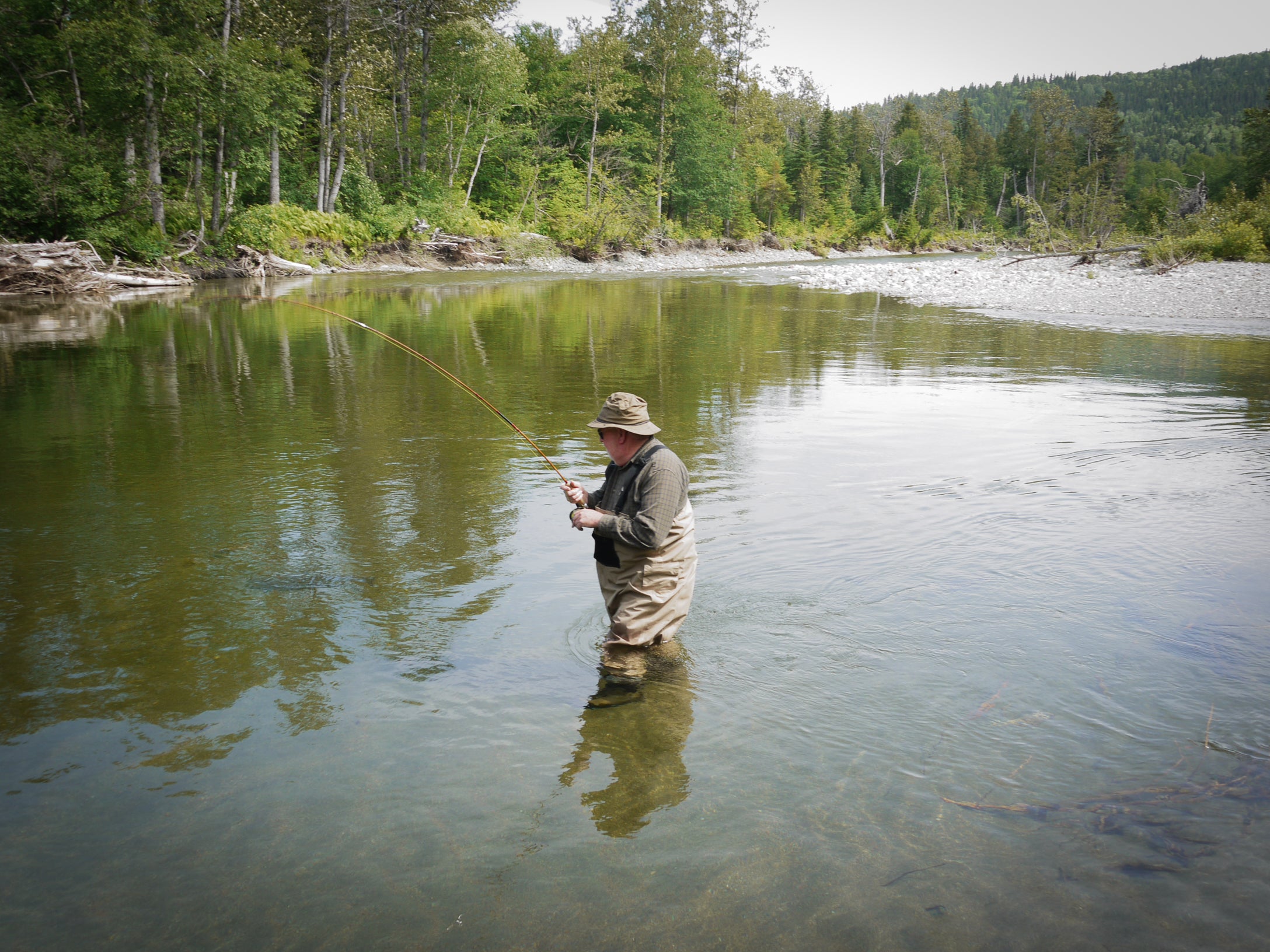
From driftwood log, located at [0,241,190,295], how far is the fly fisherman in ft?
82.1

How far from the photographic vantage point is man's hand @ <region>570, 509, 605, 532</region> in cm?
420

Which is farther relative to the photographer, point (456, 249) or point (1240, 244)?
point (456, 249)

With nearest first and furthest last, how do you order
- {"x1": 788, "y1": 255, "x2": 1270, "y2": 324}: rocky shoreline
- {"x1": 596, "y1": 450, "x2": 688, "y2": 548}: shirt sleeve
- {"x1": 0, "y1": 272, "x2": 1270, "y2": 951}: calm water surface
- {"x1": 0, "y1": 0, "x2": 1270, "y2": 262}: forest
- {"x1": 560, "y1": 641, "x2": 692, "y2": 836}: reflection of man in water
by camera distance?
{"x1": 0, "y1": 272, "x2": 1270, "y2": 951}: calm water surface < {"x1": 560, "y1": 641, "x2": 692, "y2": 836}: reflection of man in water < {"x1": 596, "y1": 450, "x2": 688, "y2": 548}: shirt sleeve < {"x1": 788, "y1": 255, "x2": 1270, "y2": 324}: rocky shoreline < {"x1": 0, "y1": 0, "x2": 1270, "y2": 262}: forest

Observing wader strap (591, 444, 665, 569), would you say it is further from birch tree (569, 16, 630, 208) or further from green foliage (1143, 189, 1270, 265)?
birch tree (569, 16, 630, 208)

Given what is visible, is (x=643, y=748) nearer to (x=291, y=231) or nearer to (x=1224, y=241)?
(x=1224, y=241)

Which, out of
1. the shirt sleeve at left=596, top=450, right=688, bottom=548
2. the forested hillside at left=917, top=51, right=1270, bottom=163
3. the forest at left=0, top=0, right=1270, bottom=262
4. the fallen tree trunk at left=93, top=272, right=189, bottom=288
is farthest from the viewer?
the forested hillside at left=917, top=51, right=1270, bottom=163

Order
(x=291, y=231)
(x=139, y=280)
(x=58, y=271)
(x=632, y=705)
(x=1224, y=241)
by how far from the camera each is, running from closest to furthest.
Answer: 1. (x=632, y=705)
2. (x=58, y=271)
3. (x=1224, y=241)
4. (x=139, y=280)
5. (x=291, y=231)

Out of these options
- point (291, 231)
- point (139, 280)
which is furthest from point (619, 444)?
point (291, 231)

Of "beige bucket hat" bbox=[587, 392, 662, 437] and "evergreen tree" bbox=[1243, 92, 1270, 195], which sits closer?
"beige bucket hat" bbox=[587, 392, 662, 437]

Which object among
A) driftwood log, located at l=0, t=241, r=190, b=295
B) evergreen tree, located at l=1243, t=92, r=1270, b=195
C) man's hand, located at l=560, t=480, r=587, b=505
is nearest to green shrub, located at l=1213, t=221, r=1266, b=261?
evergreen tree, located at l=1243, t=92, r=1270, b=195

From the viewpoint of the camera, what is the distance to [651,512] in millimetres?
4164

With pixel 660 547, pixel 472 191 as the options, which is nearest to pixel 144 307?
pixel 660 547

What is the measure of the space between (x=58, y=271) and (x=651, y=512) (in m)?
25.9

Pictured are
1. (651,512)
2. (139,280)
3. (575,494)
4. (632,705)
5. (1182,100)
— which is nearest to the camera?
(632,705)
